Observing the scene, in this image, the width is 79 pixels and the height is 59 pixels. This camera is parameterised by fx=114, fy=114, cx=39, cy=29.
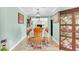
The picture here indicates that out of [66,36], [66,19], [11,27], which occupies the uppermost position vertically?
[66,19]

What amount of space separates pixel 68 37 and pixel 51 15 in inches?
15.0

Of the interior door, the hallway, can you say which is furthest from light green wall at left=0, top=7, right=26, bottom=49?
the interior door

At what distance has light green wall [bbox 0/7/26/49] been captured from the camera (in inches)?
62.6

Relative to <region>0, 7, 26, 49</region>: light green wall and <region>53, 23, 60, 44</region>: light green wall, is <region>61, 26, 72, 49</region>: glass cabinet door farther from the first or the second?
<region>0, 7, 26, 49</region>: light green wall

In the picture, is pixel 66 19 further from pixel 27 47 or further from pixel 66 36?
pixel 27 47

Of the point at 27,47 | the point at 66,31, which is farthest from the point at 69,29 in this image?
the point at 27,47

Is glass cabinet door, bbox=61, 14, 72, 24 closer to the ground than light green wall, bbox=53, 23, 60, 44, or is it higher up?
higher up

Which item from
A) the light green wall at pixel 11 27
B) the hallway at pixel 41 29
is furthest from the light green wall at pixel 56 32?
the light green wall at pixel 11 27

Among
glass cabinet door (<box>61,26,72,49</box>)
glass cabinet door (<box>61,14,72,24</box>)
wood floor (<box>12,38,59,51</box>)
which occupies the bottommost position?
wood floor (<box>12,38,59,51</box>)

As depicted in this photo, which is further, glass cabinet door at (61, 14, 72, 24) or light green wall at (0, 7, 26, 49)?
light green wall at (0, 7, 26, 49)

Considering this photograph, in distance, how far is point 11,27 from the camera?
1774 mm
